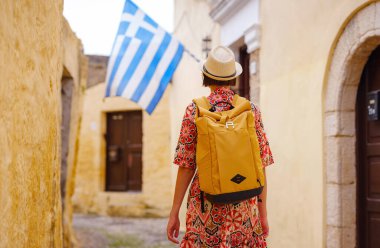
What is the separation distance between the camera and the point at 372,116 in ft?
11.5

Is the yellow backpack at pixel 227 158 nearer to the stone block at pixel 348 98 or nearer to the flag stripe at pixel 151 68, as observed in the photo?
the stone block at pixel 348 98

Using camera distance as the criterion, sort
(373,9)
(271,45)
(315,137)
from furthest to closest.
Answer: (271,45) → (315,137) → (373,9)

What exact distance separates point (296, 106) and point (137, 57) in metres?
2.20

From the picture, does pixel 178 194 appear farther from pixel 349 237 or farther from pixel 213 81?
pixel 349 237

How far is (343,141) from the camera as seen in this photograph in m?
3.72

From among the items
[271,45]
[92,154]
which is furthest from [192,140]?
[92,154]

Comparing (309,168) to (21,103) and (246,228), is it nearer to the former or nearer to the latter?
(246,228)

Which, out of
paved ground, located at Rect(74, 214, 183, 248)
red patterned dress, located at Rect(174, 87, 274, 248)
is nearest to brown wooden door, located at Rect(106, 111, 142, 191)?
paved ground, located at Rect(74, 214, 183, 248)

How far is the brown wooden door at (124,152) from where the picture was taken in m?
10.8

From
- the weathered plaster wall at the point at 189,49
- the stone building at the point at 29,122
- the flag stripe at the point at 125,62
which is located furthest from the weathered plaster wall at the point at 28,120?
the weathered plaster wall at the point at 189,49

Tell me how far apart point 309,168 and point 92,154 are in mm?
7187

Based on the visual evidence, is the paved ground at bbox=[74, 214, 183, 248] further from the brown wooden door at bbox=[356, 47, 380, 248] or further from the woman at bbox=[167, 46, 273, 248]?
the woman at bbox=[167, 46, 273, 248]

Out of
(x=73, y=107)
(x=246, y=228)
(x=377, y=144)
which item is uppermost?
(x=73, y=107)

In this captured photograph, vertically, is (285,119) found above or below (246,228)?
above
